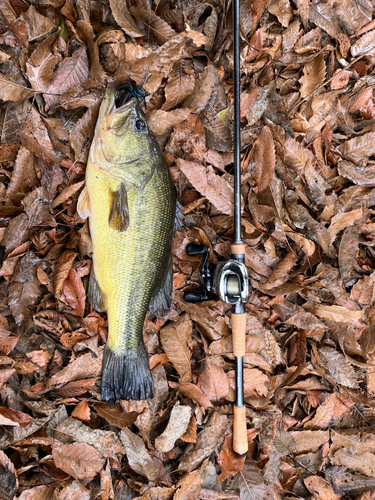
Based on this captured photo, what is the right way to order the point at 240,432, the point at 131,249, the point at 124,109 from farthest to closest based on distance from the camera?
the point at 240,432
the point at 131,249
the point at 124,109

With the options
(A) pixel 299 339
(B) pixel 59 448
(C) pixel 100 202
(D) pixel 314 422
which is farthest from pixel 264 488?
(C) pixel 100 202

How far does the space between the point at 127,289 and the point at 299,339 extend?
100 cm

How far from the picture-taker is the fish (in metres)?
1.34

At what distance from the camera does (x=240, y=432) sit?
163 cm

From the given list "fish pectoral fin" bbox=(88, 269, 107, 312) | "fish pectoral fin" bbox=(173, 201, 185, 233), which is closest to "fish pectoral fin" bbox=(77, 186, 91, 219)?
"fish pectoral fin" bbox=(88, 269, 107, 312)

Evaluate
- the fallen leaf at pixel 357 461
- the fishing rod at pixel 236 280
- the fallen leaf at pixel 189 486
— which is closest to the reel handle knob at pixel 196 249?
the fishing rod at pixel 236 280

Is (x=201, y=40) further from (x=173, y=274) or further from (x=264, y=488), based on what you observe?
(x=264, y=488)

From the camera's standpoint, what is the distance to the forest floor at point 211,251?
1.45m

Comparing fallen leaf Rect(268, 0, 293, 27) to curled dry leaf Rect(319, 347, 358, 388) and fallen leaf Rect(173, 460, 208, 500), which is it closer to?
curled dry leaf Rect(319, 347, 358, 388)

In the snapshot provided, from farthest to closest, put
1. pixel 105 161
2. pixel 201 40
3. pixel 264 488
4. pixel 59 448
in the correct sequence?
pixel 264 488
pixel 201 40
pixel 59 448
pixel 105 161

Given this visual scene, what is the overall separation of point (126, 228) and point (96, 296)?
14.2 inches

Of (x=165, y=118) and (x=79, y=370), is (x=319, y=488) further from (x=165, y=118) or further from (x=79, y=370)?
(x=165, y=118)

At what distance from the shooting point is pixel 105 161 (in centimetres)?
134

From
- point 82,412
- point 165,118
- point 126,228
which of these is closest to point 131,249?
point 126,228
